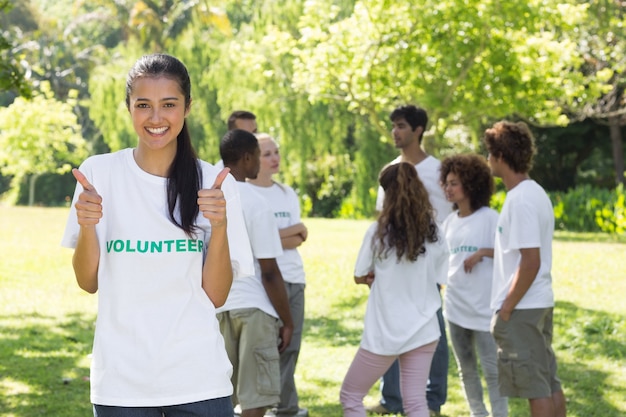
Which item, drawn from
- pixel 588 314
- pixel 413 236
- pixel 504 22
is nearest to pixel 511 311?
pixel 413 236

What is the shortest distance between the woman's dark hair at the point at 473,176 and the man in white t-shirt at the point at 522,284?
0.84 meters

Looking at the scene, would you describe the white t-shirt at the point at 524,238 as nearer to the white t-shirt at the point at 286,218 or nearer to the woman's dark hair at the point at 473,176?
the woman's dark hair at the point at 473,176

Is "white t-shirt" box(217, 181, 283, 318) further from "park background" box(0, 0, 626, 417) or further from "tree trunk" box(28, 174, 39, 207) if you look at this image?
"tree trunk" box(28, 174, 39, 207)

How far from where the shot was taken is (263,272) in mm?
5328

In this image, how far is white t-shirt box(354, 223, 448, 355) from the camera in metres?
5.50

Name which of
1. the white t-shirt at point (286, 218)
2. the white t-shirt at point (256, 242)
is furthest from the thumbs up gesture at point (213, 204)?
the white t-shirt at point (286, 218)

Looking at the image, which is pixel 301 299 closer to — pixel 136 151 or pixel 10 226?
pixel 136 151

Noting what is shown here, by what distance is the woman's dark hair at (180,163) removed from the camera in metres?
3.16

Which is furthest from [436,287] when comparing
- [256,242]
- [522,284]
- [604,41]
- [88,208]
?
[604,41]

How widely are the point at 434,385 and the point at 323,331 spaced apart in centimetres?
427

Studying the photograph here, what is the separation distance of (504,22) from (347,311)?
30.0 feet

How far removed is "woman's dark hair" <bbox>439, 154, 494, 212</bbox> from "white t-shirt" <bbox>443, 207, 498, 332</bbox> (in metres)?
0.07

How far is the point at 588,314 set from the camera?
38.8 ft

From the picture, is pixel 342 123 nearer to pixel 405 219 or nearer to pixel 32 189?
pixel 32 189
